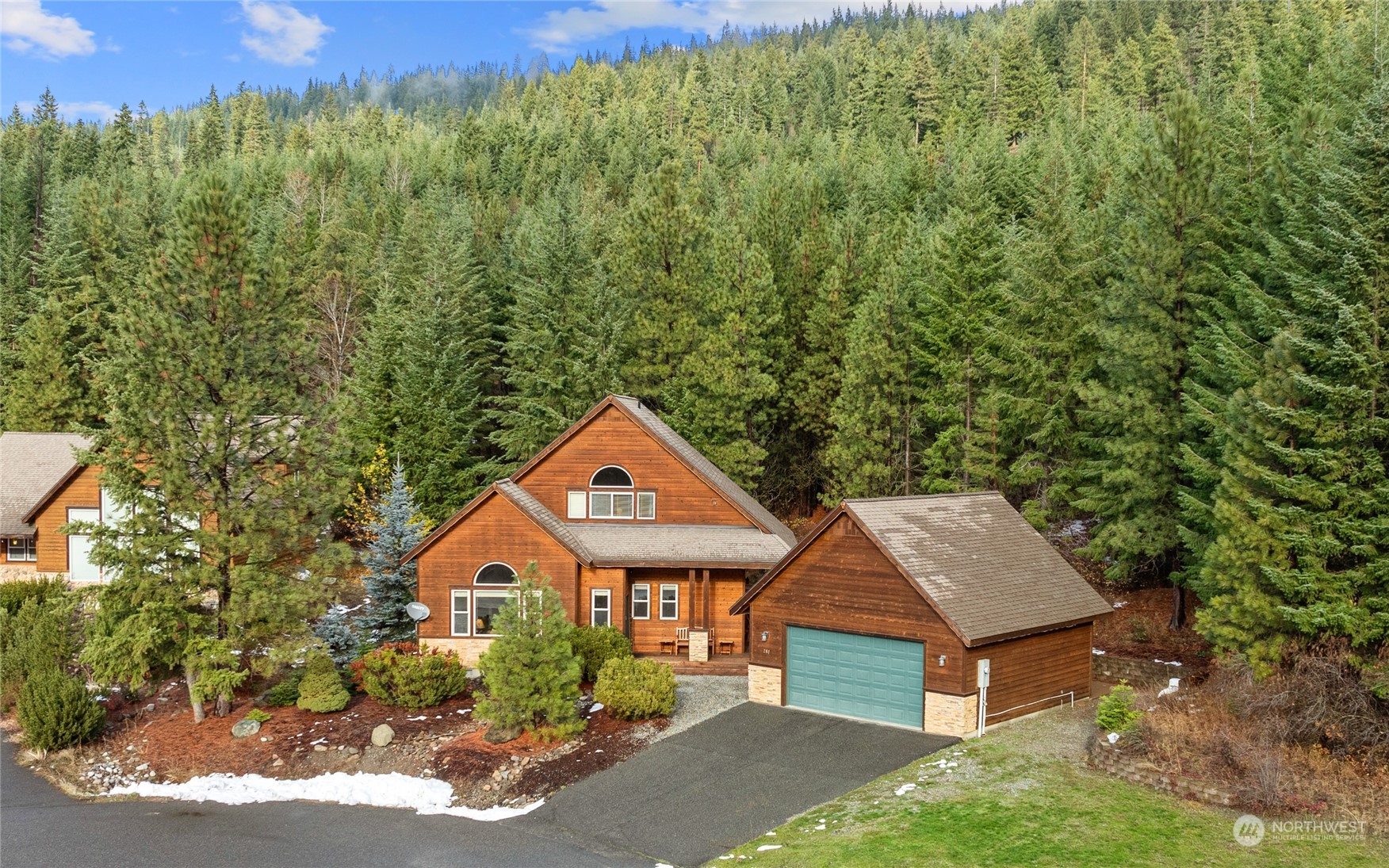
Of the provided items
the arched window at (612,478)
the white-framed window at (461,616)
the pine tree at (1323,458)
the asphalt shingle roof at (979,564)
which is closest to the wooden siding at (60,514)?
the white-framed window at (461,616)

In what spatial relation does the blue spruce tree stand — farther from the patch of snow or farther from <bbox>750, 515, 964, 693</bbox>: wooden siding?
<bbox>750, 515, 964, 693</bbox>: wooden siding

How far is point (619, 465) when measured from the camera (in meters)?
31.6

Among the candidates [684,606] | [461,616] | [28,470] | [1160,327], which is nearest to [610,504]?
[684,606]

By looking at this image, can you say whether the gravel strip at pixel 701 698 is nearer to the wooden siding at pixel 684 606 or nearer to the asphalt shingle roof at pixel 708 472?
the wooden siding at pixel 684 606

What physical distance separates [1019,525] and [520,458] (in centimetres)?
2184

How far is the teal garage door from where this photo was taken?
75.0 ft

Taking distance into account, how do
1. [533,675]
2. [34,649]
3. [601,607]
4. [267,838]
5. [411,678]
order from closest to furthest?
[267,838]
[533,675]
[411,678]
[34,649]
[601,607]

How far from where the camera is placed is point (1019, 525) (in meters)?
26.3

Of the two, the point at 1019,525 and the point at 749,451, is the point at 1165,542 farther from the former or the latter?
the point at 749,451

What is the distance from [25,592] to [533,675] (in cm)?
2135

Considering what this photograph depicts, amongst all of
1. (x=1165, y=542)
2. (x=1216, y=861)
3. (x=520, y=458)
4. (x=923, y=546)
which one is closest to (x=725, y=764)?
(x=923, y=546)

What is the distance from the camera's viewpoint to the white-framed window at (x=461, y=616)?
29266 millimetres

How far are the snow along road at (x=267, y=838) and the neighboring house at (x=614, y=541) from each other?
Result: 850cm

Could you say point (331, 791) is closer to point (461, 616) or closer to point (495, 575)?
point (461, 616)
